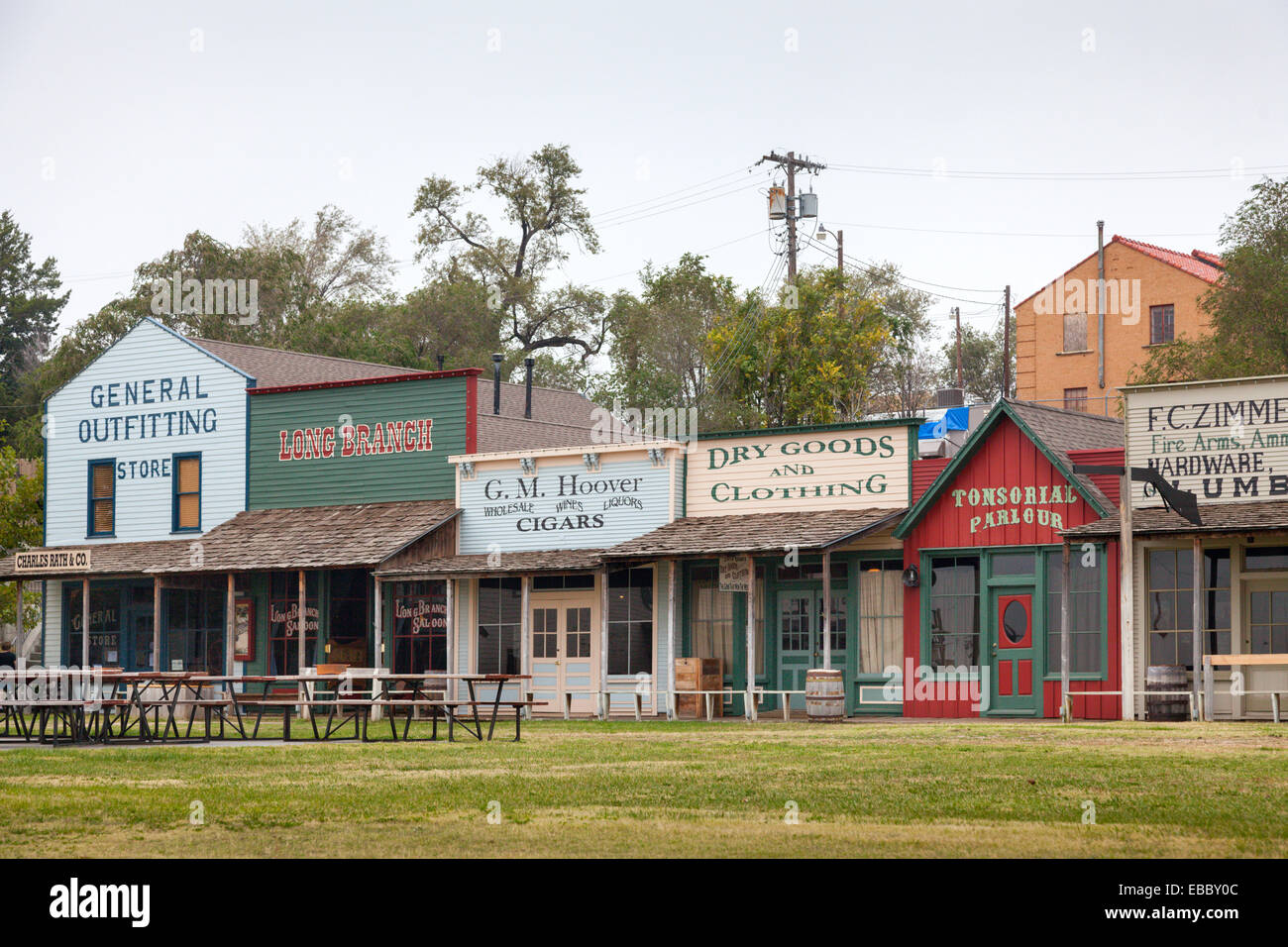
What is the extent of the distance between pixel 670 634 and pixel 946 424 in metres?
5.89

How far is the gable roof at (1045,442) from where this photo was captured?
80.0 feet

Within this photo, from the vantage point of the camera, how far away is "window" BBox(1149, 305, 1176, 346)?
1945 inches

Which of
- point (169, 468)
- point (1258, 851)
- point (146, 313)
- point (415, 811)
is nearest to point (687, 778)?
point (415, 811)

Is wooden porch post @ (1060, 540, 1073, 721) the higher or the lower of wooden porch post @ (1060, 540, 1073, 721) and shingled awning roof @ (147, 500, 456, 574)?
the lower

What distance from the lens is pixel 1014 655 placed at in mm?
24766

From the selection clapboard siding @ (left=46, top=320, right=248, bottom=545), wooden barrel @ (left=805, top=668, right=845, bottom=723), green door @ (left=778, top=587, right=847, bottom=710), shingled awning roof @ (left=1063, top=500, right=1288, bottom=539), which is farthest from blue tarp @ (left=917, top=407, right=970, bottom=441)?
clapboard siding @ (left=46, top=320, right=248, bottom=545)

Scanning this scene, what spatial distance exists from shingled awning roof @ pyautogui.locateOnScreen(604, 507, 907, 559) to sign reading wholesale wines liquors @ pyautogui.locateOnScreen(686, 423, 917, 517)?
256 mm

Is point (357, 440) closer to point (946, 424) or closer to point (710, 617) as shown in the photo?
point (710, 617)

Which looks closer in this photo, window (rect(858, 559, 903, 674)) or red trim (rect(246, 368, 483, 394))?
window (rect(858, 559, 903, 674))

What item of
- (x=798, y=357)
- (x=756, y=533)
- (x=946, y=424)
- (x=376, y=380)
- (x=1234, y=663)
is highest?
(x=798, y=357)

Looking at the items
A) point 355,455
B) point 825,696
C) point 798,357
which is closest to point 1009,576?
point 825,696

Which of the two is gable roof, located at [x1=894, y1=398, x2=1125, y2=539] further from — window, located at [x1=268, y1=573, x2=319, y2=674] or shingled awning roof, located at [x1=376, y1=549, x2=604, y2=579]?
window, located at [x1=268, y1=573, x2=319, y2=674]
